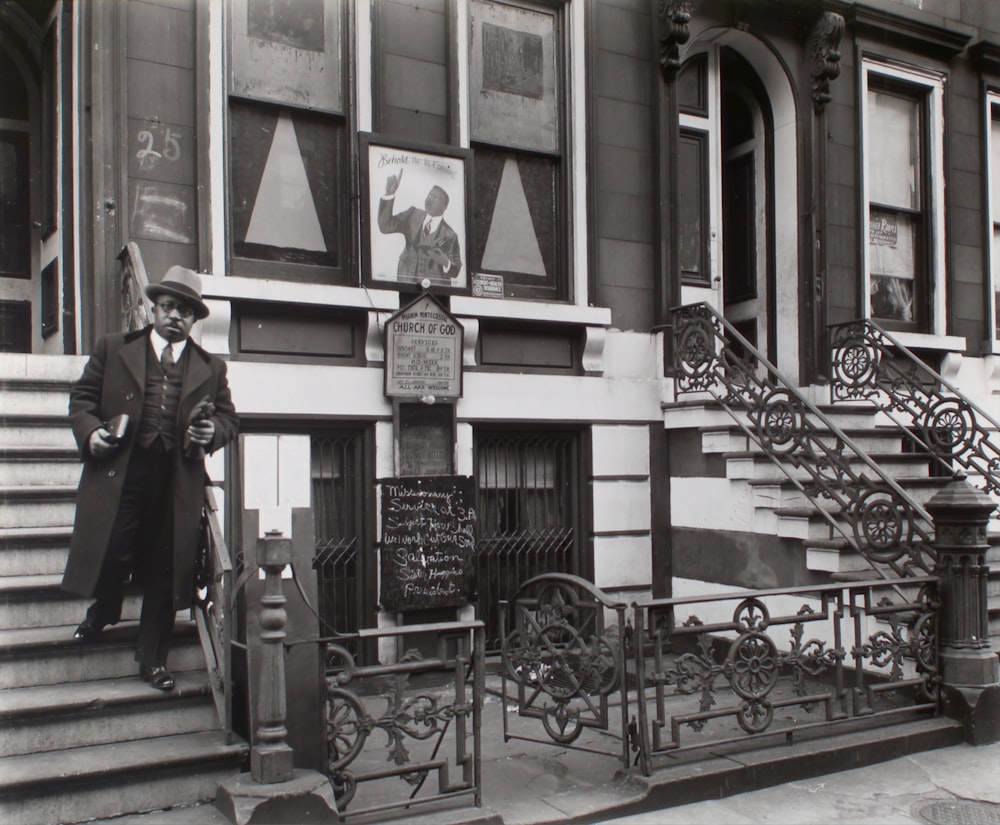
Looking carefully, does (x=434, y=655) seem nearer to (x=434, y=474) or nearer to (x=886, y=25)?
(x=434, y=474)

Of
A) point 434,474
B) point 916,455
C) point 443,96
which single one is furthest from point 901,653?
point 443,96

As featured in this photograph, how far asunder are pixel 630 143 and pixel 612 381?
233 centimetres

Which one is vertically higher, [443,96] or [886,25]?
[886,25]

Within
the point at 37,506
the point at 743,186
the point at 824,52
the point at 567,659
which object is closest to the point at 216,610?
the point at 37,506

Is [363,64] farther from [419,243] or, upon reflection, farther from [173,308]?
[173,308]

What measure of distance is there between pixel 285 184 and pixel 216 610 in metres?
4.07

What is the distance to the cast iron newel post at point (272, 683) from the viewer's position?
432 cm

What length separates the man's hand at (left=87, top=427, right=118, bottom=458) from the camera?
492cm

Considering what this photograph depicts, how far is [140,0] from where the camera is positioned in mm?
7199

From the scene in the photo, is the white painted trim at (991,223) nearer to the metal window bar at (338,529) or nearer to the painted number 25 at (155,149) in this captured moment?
the metal window bar at (338,529)

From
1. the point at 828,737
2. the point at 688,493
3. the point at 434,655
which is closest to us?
the point at 828,737

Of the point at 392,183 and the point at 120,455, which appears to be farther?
the point at 392,183

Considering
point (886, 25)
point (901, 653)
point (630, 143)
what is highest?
point (886, 25)

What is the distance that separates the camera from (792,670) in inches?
238
